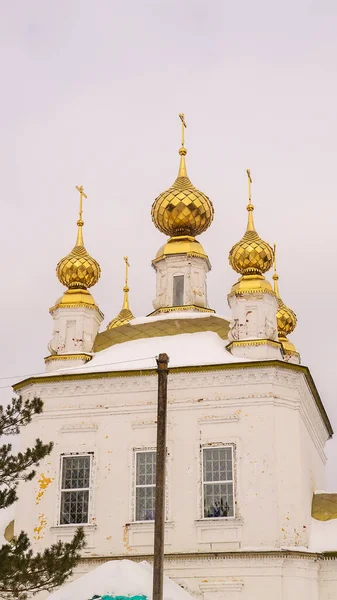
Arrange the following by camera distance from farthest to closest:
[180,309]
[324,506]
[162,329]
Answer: [180,309] < [162,329] < [324,506]

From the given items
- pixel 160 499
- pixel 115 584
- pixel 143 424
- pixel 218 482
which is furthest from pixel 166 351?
pixel 160 499

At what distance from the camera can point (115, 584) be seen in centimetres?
1630

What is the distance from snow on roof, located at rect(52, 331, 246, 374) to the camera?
19562 mm

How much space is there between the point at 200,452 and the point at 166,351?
261cm

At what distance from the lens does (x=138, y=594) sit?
52.8 ft

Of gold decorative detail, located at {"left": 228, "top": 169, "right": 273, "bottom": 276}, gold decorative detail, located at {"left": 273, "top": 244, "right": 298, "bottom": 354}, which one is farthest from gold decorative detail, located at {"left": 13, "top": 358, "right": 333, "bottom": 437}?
gold decorative detail, located at {"left": 273, "top": 244, "right": 298, "bottom": 354}

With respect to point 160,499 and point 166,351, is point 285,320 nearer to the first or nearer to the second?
point 166,351

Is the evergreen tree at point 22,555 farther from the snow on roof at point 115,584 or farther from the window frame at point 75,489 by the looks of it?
the window frame at point 75,489

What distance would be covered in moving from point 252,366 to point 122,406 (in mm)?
2910

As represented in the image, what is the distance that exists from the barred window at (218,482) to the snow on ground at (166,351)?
74.1 inches

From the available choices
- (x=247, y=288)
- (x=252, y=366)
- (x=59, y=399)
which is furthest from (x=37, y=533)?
(x=247, y=288)

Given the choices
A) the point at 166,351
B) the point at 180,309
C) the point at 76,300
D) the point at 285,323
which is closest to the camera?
the point at 166,351

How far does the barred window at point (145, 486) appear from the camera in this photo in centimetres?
1864

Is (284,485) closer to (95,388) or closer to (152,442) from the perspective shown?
(152,442)
